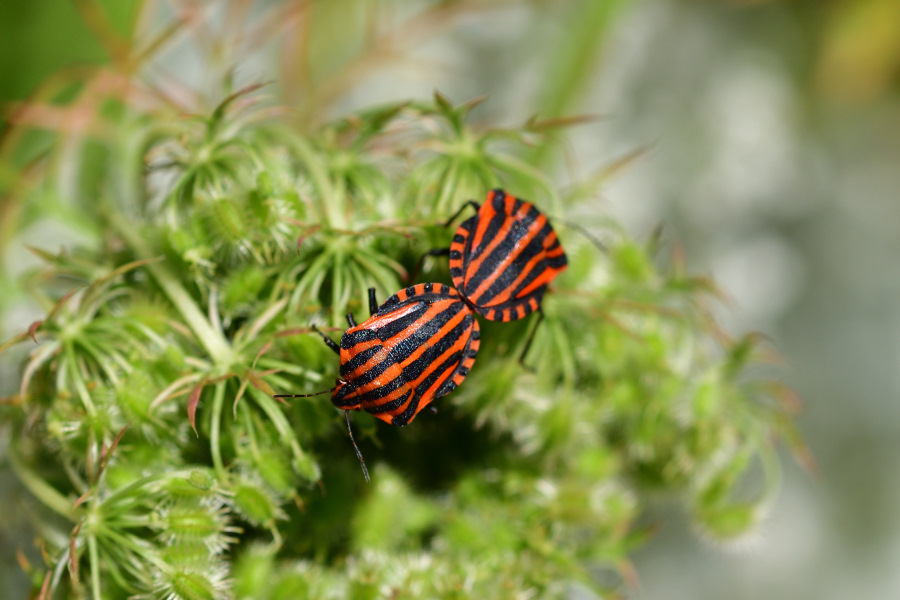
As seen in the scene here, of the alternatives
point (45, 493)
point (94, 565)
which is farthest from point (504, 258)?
point (45, 493)

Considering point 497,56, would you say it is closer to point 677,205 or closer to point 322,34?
point 322,34

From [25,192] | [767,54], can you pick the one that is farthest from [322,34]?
[767,54]

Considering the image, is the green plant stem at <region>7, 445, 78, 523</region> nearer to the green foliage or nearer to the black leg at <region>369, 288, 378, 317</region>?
the green foliage

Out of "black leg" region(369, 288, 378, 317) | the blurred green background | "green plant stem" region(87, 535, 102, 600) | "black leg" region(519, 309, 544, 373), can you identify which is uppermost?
"black leg" region(369, 288, 378, 317)

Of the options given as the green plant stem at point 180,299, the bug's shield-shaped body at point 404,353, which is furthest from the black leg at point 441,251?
the green plant stem at point 180,299

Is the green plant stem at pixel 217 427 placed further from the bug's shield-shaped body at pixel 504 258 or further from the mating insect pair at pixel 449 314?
the bug's shield-shaped body at pixel 504 258

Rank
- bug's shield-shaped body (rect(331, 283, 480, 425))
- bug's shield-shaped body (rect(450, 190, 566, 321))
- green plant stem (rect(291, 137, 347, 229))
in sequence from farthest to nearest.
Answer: green plant stem (rect(291, 137, 347, 229)) → bug's shield-shaped body (rect(450, 190, 566, 321)) → bug's shield-shaped body (rect(331, 283, 480, 425))

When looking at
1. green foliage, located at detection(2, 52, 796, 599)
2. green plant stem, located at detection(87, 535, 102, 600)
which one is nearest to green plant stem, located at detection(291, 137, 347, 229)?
green foliage, located at detection(2, 52, 796, 599)
